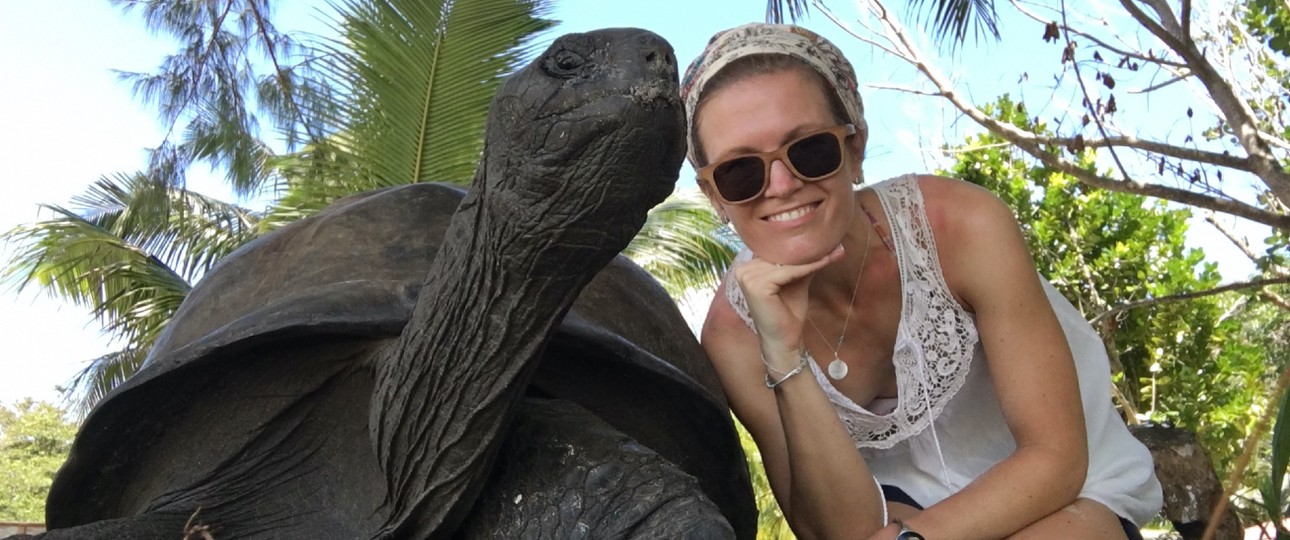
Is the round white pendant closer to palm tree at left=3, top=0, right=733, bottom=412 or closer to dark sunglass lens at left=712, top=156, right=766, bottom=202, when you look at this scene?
dark sunglass lens at left=712, top=156, right=766, bottom=202

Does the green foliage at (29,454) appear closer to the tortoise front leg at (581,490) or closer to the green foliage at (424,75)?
the green foliage at (424,75)

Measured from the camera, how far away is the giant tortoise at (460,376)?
4.22 feet

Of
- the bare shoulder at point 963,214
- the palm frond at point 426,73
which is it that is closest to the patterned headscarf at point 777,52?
the bare shoulder at point 963,214

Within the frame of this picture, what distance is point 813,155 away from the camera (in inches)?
70.7

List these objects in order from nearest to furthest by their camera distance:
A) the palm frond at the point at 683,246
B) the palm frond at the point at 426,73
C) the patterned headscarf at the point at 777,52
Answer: the patterned headscarf at the point at 777,52 → the palm frond at the point at 426,73 → the palm frond at the point at 683,246

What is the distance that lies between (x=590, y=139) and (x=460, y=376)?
0.44 m

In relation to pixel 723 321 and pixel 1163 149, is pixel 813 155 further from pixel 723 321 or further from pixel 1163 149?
pixel 1163 149

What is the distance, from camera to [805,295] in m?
1.90

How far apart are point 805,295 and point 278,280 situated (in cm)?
102

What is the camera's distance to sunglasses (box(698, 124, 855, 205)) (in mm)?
1792

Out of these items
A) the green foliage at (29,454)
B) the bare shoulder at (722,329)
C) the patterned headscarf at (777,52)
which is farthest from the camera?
the green foliage at (29,454)

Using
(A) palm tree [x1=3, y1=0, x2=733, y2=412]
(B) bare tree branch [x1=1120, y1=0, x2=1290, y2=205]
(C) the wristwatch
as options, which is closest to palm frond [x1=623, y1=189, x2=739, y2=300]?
(A) palm tree [x1=3, y1=0, x2=733, y2=412]

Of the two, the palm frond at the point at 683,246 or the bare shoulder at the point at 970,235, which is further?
the palm frond at the point at 683,246

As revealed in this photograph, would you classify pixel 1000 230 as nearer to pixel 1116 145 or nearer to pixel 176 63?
pixel 1116 145
